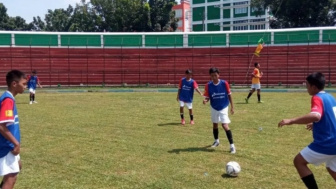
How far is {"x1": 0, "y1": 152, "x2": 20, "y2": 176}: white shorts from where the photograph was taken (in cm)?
439

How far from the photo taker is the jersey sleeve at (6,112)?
4344 mm

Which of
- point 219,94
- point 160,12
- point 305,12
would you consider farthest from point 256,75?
point 160,12

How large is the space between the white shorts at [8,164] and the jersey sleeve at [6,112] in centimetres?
46

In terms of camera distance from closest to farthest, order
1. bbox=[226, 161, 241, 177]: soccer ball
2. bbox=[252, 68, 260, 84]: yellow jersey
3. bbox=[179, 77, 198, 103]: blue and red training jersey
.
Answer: bbox=[226, 161, 241, 177]: soccer ball → bbox=[179, 77, 198, 103]: blue and red training jersey → bbox=[252, 68, 260, 84]: yellow jersey

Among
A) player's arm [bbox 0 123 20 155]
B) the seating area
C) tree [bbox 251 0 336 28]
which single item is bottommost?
player's arm [bbox 0 123 20 155]

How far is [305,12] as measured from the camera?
5053 cm

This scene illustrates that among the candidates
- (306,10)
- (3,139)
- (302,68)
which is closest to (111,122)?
(3,139)

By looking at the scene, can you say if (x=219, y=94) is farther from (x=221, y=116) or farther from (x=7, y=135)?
(x=7, y=135)

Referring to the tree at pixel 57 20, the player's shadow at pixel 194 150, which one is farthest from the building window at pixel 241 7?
the player's shadow at pixel 194 150

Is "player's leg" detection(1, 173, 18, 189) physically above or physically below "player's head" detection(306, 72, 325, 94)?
below

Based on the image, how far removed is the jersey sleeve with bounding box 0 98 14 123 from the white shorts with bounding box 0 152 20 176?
1.50ft

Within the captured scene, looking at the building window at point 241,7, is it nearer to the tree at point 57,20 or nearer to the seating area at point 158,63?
the tree at point 57,20

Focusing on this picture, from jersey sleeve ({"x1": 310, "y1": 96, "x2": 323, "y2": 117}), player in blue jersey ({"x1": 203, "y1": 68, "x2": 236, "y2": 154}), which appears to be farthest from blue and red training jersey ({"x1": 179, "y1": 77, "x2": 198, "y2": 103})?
jersey sleeve ({"x1": 310, "y1": 96, "x2": 323, "y2": 117})

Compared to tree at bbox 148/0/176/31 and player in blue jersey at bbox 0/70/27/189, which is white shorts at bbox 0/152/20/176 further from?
tree at bbox 148/0/176/31
